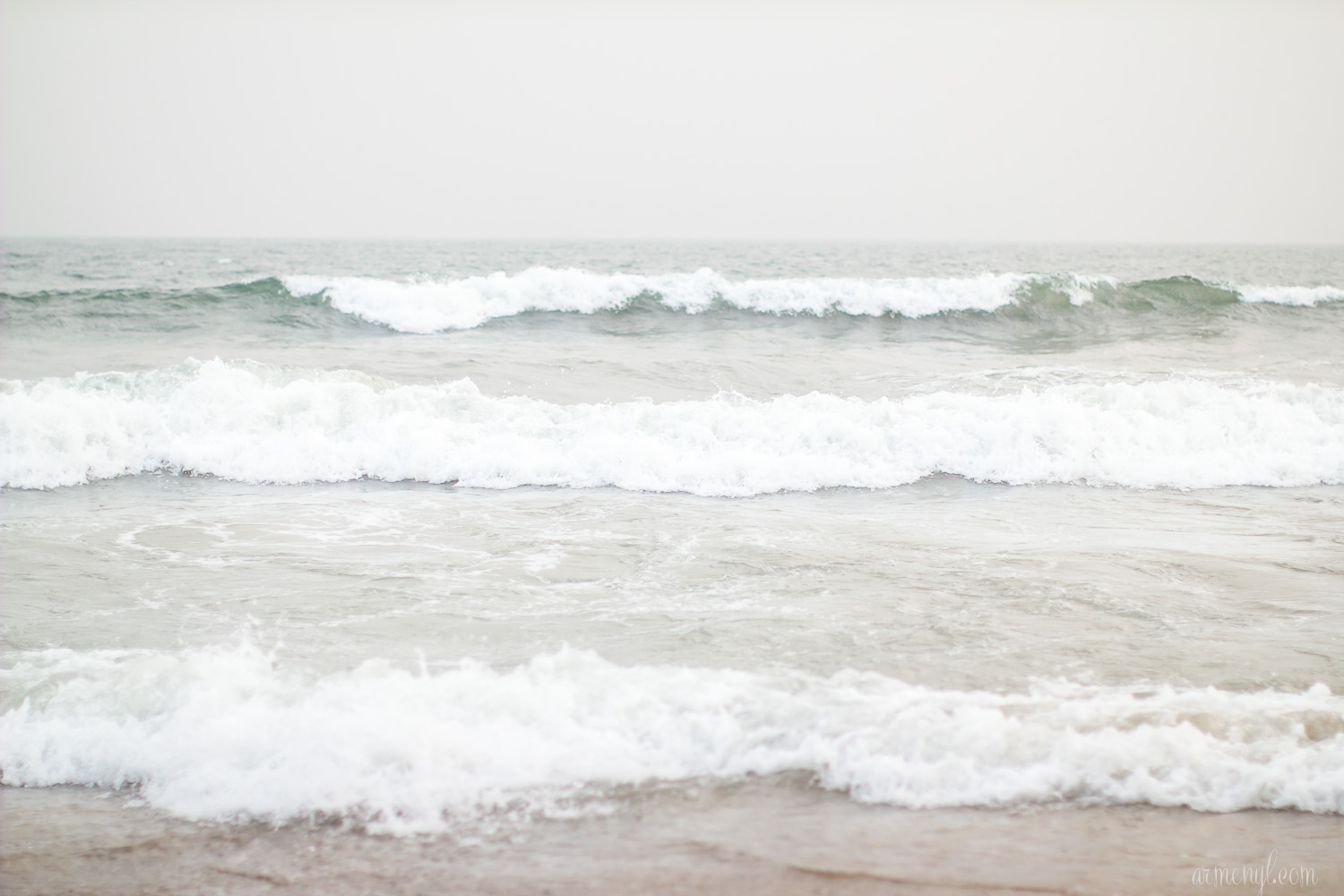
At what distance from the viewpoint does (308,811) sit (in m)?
2.54

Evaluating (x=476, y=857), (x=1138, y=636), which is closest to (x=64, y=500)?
(x=476, y=857)

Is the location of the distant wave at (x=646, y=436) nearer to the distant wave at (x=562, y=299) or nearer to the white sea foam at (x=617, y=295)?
the distant wave at (x=562, y=299)

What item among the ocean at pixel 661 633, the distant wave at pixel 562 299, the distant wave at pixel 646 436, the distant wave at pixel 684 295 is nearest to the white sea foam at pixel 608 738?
the ocean at pixel 661 633

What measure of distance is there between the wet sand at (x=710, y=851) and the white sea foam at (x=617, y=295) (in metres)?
12.7

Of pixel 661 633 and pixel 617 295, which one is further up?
pixel 617 295

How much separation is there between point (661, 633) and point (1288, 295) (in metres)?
19.4

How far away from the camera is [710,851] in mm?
2338

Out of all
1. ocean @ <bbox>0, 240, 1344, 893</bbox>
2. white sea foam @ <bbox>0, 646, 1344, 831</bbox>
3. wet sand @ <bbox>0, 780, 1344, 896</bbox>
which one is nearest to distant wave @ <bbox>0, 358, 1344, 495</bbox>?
ocean @ <bbox>0, 240, 1344, 893</bbox>

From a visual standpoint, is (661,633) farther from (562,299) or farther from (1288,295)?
(1288,295)

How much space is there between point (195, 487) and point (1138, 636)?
6.65 metres

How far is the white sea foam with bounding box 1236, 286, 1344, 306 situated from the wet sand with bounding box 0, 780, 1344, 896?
61.1 ft

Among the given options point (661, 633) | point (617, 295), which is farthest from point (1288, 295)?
point (661, 633)

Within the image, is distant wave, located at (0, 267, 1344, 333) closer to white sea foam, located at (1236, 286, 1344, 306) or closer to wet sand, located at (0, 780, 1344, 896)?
white sea foam, located at (1236, 286, 1344, 306)

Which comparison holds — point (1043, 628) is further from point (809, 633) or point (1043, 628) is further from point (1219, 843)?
point (1219, 843)
